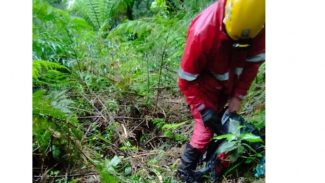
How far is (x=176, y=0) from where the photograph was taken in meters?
1.16

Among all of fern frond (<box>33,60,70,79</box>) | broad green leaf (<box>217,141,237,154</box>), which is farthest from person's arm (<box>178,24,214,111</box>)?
fern frond (<box>33,60,70,79</box>)

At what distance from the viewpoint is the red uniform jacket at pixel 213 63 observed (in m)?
0.87

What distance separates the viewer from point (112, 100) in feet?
3.50

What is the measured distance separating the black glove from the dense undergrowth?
0.17 ft


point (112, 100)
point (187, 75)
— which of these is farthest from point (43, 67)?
point (187, 75)

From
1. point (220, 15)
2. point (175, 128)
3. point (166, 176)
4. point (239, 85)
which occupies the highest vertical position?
point (220, 15)

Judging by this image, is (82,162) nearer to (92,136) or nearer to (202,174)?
(92,136)

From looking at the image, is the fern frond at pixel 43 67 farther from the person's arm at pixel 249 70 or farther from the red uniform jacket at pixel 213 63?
the person's arm at pixel 249 70

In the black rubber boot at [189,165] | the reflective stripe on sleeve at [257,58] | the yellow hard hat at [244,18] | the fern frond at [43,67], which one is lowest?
the black rubber boot at [189,165]

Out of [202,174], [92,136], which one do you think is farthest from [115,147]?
[202,174]

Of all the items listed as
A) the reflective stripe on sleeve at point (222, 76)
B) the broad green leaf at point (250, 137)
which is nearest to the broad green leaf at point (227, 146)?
the broad green leaf at point (250, 137)

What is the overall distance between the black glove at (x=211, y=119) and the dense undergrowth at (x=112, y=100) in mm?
53
